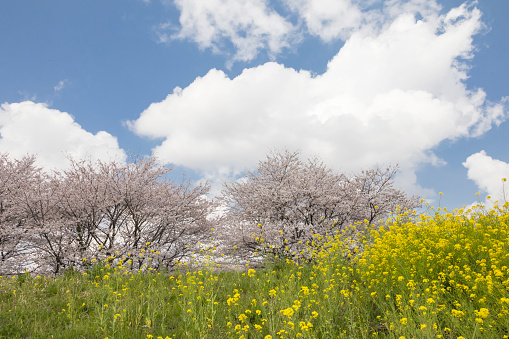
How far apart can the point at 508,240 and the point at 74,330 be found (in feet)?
27.0

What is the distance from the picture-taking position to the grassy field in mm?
4742

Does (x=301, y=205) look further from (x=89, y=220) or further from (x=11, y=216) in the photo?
(x=11, y=216)

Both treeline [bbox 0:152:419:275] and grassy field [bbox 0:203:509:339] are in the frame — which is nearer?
grassy field [bbox 0:203:509:339]

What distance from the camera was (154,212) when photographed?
49.6 ft

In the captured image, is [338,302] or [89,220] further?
[89,220]

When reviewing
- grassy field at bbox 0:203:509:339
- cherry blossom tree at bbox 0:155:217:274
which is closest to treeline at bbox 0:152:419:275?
cherry blossom tree at bbox 0:155:217:274

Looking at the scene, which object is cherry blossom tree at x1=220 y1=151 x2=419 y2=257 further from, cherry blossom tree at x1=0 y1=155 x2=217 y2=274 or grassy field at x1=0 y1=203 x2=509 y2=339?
grassy field at x1=0 y1=203 x2=509 y2=339

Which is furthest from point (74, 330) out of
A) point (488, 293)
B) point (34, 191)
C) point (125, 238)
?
point (34, 191)

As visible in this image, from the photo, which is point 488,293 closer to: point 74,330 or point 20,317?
point 74,330

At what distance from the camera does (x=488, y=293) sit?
4801 millimetres

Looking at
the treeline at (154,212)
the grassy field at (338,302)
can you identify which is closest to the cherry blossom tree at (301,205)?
the treeline at (154,212)

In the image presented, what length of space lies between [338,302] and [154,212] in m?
11.0

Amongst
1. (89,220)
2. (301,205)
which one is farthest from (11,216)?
(301,205)

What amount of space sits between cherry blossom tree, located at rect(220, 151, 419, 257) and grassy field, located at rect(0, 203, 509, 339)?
7.28 m
